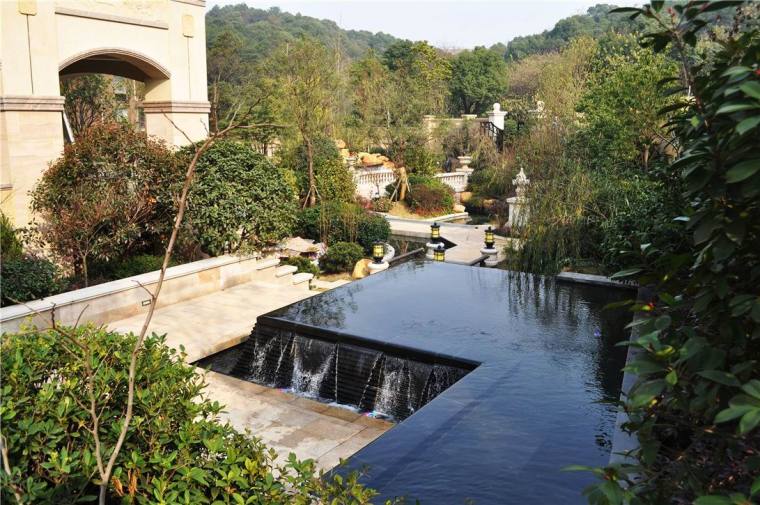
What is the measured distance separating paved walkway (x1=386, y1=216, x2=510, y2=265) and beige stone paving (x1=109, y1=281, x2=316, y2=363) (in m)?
5.07

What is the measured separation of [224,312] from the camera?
31.1 feet

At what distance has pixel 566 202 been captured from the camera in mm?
11625

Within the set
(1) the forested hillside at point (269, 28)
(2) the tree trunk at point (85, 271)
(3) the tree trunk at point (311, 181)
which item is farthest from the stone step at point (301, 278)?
(1) the forested hillside at point (269, 28)

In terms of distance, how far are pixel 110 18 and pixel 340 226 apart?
5.84 metres

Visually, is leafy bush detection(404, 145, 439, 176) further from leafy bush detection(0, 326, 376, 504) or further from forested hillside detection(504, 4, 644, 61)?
forested hillside detection(504, 4, 644, 61)

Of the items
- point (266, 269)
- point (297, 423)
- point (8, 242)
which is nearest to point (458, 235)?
point (266, 269)

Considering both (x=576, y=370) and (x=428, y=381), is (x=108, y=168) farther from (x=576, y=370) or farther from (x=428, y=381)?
(x=576, y=370)

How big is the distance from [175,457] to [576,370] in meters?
4.65

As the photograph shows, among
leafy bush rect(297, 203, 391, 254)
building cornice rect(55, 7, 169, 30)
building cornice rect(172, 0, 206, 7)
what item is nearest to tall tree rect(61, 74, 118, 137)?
building cornice rect(172, 0, 206, 7)

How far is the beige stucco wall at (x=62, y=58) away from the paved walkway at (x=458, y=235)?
6.29m

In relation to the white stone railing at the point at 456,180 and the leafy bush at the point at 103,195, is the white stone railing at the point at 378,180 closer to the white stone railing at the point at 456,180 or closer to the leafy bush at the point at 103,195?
the white stone railing at the point at 456,180

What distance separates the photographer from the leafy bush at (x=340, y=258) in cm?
1347

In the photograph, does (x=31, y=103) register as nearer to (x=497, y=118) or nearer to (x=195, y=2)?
(x=195, y=2)

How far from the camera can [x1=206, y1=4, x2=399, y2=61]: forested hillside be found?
2163 inches
